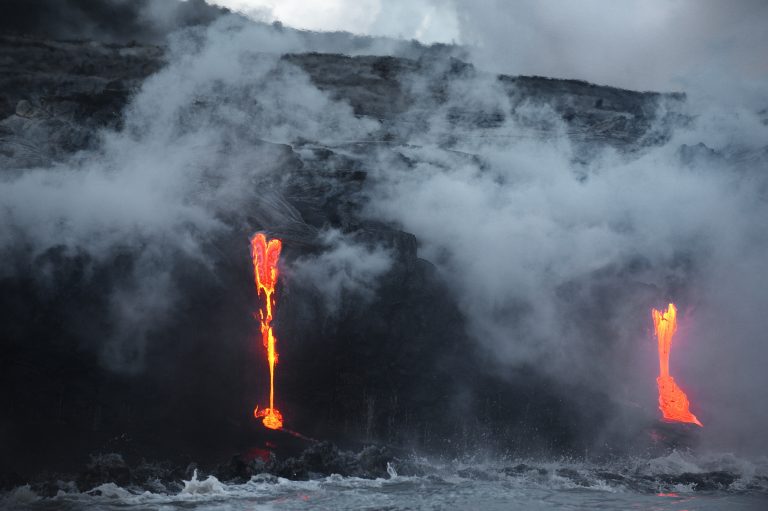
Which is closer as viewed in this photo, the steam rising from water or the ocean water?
the ocean water

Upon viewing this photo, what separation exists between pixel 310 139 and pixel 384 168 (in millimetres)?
6460

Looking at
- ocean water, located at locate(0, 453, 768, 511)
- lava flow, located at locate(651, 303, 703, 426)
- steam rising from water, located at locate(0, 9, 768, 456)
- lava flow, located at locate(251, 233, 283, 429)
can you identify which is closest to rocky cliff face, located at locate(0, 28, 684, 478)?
lava flow, located at locate(251, 233, 283, 429)

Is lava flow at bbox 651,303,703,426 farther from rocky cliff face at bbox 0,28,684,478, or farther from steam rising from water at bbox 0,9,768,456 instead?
rocky cliff face at bbox 0,28,684,478

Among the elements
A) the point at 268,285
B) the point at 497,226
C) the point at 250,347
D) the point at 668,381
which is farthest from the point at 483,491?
the point at 497,226

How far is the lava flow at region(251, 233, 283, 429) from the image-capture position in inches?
1146

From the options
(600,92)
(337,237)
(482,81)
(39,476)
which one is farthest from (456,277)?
(600,92)

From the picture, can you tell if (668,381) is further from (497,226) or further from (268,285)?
(268,285)

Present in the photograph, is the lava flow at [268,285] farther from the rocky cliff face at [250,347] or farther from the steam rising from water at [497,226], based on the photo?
the steam rising from water at [497,226]

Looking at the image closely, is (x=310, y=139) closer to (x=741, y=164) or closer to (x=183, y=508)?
(x=741, y=164)

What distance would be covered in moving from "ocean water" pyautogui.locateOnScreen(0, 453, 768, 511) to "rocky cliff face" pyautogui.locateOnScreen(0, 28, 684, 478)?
2.01 m

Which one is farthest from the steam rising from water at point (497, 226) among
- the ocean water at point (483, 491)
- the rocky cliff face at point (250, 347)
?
the ocean water at point (483, 491)

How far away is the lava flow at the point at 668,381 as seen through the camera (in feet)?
108

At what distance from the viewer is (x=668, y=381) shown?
34.1 meters

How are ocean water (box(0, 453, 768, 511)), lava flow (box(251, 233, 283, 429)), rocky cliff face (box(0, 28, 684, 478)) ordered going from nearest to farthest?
1. ocean water (box(0, 453, 768, 511))
2. rocky cliff face (box(0, 28, 684, 478))
3. lava flow (box(251, 233, 283, 429))
